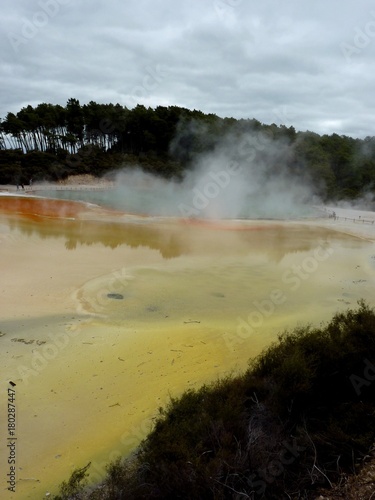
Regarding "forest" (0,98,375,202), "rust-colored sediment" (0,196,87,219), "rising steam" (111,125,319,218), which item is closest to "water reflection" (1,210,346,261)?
"rust-colored sediment" (0,196,87,219)

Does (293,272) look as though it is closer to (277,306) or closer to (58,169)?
(277,306)

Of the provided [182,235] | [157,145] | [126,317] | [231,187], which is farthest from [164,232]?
[157,145]

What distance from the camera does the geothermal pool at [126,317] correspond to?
15.8 feet

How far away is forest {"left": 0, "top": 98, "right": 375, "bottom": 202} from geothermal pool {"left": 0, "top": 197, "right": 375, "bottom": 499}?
2670 cm

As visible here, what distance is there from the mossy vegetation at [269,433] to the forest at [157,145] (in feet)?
124

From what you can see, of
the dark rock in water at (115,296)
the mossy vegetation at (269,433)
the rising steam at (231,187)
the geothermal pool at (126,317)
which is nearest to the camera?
the mossy vegetation at (269,433)

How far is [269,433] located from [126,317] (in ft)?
15.5

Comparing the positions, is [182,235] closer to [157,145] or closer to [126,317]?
[126,317]

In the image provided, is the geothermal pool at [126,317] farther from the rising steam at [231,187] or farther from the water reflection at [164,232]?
the rising steam at [231,187]

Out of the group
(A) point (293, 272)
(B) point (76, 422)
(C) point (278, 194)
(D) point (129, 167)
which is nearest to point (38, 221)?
(A) point (293, 272)

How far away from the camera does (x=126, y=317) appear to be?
8.21m

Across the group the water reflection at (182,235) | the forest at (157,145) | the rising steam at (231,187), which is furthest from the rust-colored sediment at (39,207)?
the forest at (157,145)

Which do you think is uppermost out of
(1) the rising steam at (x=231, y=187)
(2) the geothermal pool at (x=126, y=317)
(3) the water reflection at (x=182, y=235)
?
(1) the rising steam at (x=231, y=187)

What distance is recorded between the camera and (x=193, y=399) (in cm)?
470
